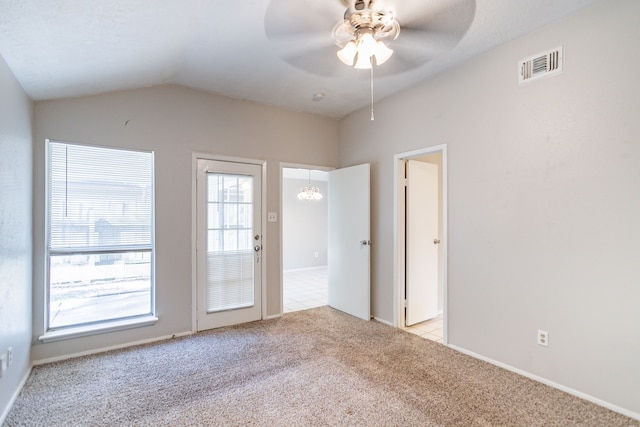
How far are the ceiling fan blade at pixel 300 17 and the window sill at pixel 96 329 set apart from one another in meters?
2.95

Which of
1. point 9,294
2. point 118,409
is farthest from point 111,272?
point 118,409

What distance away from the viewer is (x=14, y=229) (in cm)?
217

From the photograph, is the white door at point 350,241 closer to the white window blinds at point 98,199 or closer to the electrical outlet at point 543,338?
the electrical outlet at point 543,338

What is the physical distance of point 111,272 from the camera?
306cm

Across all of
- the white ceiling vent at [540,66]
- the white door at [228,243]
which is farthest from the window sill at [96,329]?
the white ceiling vent at [540,66]

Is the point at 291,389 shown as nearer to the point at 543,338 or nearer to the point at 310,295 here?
the point at 543,338

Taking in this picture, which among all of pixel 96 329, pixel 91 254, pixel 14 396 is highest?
pixel 91 254

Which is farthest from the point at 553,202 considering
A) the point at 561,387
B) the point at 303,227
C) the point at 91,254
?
the point at 303,227

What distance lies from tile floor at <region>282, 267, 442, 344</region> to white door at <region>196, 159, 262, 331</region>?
83 cm

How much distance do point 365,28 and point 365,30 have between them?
0.4 inches

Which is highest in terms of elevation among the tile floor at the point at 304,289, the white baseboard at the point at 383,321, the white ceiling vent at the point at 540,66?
the white ceiling vent at the point at 540,66

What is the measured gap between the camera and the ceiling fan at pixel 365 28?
1945mm

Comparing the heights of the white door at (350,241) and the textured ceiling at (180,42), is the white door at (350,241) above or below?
below

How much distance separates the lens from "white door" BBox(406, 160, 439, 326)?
12.1ft
